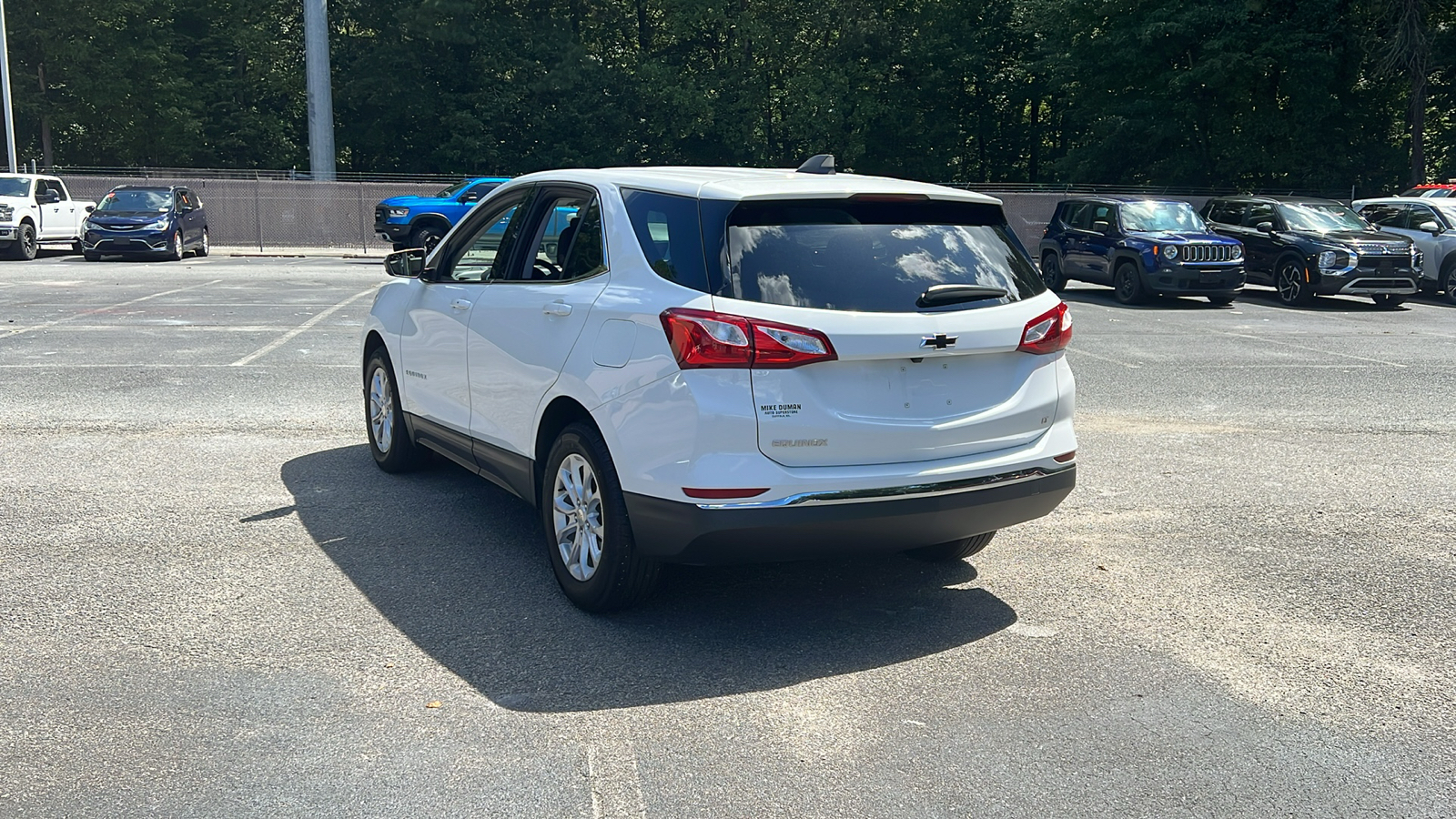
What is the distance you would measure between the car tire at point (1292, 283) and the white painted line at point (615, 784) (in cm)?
1953

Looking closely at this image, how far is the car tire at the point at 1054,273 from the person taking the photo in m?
22.8

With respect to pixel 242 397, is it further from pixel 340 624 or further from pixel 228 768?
pixel 228 768

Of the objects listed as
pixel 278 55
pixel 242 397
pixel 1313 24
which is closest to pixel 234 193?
pixel 278 55

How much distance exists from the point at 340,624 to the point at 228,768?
128cm

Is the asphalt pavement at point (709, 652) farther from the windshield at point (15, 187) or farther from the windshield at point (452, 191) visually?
the windshield at point (452, 191)

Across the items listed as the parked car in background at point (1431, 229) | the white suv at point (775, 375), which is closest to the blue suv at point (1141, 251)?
the parked car in background at point (1431, 229)

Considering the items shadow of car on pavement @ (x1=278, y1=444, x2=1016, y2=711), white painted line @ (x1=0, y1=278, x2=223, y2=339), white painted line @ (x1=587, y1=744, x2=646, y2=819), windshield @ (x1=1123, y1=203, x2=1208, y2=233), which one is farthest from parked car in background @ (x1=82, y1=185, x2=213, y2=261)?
white painted line @ (x1=587, y1=744, x2=646, y2=819)

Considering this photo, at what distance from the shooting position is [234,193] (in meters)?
34.2

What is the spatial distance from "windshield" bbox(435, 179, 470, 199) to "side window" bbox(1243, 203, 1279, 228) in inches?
688

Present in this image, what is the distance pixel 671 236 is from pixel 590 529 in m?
1.18

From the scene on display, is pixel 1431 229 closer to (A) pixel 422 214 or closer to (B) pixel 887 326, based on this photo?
(A) pixel 422 214

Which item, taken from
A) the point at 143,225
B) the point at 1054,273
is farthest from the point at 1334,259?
the point at 143,225

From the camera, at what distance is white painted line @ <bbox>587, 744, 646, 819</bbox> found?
351cm

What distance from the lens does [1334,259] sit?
20438 millimetres
